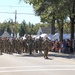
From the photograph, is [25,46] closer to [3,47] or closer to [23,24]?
[3,47]

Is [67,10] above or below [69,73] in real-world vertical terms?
above

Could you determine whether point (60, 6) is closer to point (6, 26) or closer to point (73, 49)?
point (73, 49)

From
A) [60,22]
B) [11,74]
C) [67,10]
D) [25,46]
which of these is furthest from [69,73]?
[60,22]

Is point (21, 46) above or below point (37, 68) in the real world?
above

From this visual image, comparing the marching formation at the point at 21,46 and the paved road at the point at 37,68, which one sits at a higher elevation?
the marching formation at the point at 21,46

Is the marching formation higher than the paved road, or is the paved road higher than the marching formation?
the marching formation

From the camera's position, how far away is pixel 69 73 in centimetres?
1698

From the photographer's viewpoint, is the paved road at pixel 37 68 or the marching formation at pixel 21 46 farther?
the marching formation at pixel 21 46

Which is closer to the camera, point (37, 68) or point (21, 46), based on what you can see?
point (37, 68)

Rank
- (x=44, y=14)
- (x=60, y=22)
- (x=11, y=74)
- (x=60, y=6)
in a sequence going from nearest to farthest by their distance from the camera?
1. (x=11, y=74)
2. (x=60, y=6)
3. (x=44, y=14)
4. (x=60, y=22)

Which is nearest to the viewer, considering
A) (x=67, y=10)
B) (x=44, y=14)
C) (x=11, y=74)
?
(x=11, y=74)

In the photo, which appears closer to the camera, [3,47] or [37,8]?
[3,47]

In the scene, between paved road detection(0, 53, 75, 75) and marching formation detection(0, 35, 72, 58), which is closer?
paved road detection(0, 53, 75, 75)

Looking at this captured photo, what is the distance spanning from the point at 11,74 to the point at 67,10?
76.9 feet
